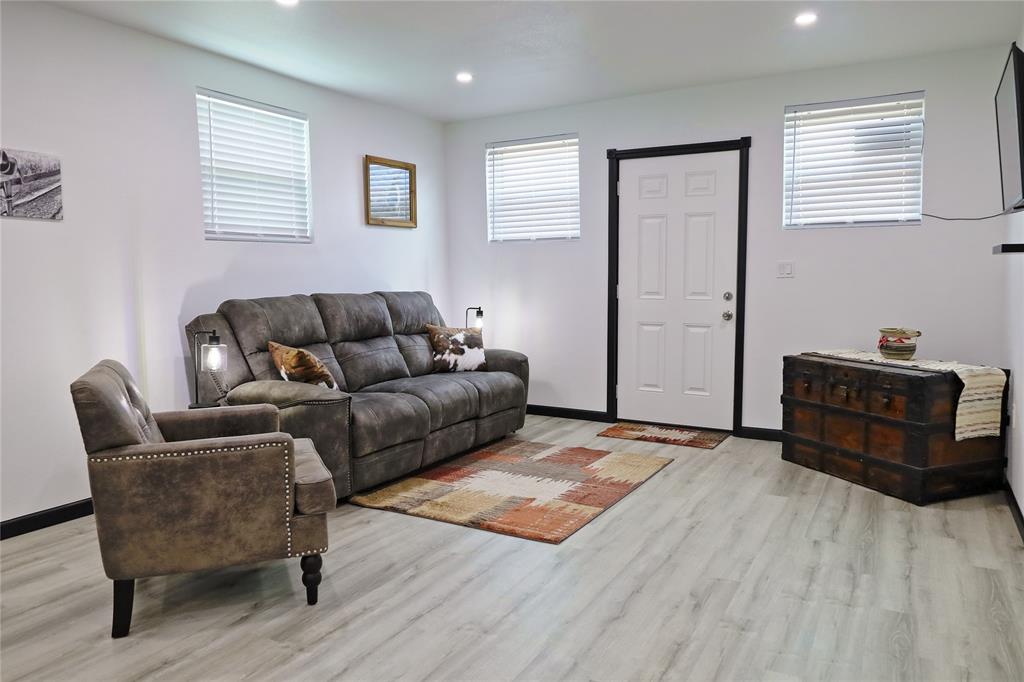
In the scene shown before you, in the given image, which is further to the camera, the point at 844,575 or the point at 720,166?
the point at 720,166

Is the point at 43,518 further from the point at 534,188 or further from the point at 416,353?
the point at 534,188

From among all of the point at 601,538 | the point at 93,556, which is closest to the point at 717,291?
the point at 601,538

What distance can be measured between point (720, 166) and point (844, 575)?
3.13 m

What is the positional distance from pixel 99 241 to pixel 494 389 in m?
2.40

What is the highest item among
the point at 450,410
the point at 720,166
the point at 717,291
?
the point at 720,166

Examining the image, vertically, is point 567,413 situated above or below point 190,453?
below

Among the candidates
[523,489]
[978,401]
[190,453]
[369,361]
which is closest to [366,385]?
[369,361]

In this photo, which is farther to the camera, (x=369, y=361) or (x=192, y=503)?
(x=369, y=361)

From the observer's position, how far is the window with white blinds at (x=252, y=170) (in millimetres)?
4176

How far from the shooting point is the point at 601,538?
10.5 ft

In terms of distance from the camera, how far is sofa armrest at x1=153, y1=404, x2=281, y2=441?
2.88 m

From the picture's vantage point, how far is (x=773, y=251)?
193 inches

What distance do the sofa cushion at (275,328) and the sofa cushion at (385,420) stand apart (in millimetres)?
425

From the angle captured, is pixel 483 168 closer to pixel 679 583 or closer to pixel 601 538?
pixel 601 538
